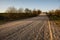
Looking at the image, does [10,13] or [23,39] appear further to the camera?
[10,13]

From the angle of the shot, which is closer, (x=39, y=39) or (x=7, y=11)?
(x=39, y=39)

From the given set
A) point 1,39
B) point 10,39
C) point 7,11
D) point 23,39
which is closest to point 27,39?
point 23,39

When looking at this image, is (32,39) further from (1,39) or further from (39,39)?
(1,39)

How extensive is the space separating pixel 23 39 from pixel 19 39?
271 mm

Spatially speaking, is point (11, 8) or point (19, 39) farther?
point (11, 8)

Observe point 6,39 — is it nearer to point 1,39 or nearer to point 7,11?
point 1,39

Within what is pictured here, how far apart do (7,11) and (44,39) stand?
36.6 m

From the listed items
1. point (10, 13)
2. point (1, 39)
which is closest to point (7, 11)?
point (10, 13)

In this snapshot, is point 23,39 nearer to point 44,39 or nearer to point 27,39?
point 27,39

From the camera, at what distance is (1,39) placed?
389 inches

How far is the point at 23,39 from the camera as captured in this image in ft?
32.6

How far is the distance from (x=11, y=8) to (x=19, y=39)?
122 feet

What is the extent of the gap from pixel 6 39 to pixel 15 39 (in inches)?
23.5

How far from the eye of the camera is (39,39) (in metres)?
10.0
